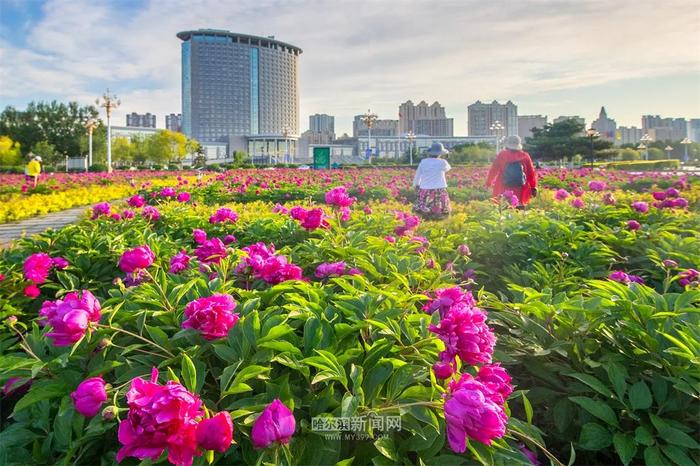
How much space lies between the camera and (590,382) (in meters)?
1.42

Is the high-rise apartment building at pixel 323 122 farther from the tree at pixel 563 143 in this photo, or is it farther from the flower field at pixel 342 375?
the flower field at pixel 342 375

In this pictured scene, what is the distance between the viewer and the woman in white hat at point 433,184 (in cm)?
777

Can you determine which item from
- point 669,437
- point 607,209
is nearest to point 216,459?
point 669,437

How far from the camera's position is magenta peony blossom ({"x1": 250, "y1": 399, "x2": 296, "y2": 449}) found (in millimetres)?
987

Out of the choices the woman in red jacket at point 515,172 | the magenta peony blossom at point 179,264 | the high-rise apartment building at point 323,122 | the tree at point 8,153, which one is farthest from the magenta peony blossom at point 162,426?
the high-rise apartment building at point 323,122

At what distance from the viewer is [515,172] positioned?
6.60 metres

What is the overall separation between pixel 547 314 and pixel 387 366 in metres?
0.77

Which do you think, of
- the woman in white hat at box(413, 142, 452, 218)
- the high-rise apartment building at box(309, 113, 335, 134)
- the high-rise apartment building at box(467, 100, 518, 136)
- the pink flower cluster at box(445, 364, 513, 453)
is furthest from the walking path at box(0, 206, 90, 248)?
the high-rise apartment building at box(309, 113, 335, 134)

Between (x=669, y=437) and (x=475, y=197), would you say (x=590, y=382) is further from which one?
(x=475, y=197)

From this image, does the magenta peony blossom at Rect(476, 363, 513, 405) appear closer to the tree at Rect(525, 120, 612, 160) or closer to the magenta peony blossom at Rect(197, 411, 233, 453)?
the magenta peony blossom at Rect(197, 411, 233, 453)

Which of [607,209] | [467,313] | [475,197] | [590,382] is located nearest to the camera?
[467,313]

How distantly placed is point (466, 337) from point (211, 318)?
0.67 m

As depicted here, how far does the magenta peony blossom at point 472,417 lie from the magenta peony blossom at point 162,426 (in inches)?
21.2

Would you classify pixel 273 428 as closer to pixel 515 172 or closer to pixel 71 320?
pixel 71 320
